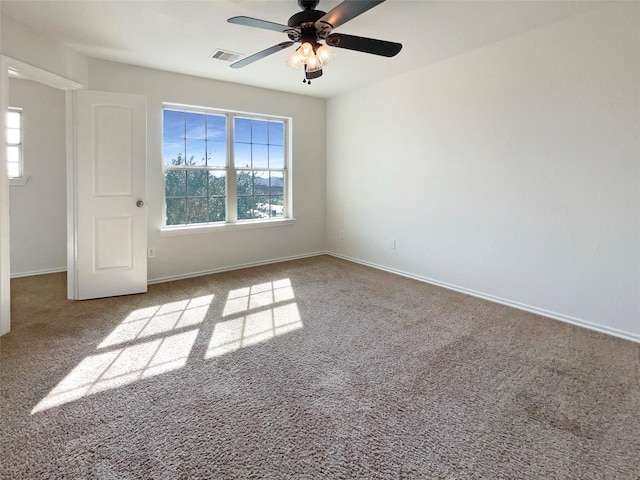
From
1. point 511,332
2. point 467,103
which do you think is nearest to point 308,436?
point 511,332

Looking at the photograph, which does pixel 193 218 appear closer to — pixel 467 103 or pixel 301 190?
pixel 301 190

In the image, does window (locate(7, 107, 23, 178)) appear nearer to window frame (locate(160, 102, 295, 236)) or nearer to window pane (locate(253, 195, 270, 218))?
window frame (locate(160, 102, 295, 236))

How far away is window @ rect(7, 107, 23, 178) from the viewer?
4406 mm

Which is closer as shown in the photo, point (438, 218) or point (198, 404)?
point (198, 404)

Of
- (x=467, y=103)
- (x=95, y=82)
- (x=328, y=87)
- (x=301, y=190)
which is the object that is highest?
(x=328, y=87)

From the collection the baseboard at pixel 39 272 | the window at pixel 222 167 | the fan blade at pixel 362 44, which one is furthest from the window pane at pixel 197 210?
the fan blade at pixel 362 44

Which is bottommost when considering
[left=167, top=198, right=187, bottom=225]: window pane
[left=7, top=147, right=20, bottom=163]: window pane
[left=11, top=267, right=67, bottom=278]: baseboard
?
[left=11, top=267, right=67, bottom=278]: baseboard

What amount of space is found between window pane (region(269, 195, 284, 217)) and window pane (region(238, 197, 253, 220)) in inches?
14.0

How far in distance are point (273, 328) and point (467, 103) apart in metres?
2.99

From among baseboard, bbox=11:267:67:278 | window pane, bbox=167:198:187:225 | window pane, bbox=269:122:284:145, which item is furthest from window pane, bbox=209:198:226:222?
baseboard, bbox=11:267:67:278

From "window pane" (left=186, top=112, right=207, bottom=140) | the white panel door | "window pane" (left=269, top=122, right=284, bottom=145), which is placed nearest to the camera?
the white panel door

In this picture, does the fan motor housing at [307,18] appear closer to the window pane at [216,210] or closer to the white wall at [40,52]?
the white wall at [40,52]

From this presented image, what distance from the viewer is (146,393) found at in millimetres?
2105

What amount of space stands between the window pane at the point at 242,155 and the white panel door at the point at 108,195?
1378mm
